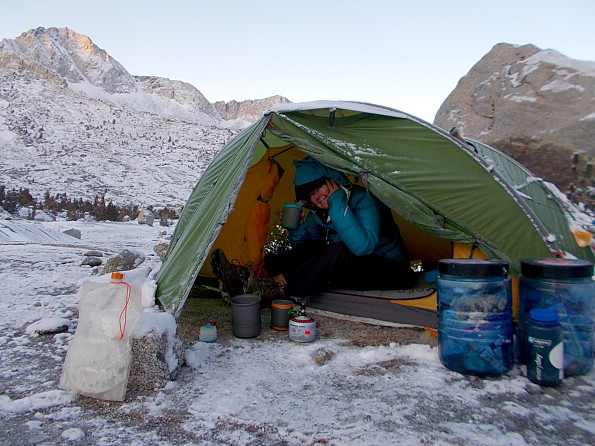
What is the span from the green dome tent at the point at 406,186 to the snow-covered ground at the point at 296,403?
0.70 m

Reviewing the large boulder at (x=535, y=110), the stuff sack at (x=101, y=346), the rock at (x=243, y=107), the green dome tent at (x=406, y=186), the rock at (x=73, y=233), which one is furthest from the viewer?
the rock at (x=243, y=107)

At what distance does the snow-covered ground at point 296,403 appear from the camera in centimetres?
206

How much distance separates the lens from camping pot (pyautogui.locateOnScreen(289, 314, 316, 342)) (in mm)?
3354

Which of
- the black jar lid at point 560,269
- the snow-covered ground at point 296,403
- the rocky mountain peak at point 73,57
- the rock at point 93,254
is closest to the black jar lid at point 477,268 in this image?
the black jar lid at point 560,269

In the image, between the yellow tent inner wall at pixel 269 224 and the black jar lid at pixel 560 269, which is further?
the yellow tent inner wall at pixel 269 224

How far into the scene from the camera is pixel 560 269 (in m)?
2.67

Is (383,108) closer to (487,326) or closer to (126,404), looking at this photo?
(487,326)

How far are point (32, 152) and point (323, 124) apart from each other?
35.4 metres

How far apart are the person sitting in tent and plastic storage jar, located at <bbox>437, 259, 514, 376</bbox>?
1071 millimetres

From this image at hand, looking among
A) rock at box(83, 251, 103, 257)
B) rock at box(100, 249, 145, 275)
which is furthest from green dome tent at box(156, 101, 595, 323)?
rock at box(83, 251, 103, 257)

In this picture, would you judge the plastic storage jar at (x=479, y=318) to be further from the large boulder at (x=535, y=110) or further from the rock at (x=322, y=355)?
the large boulder at (x=535, y=110)

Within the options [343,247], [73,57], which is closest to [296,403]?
[343,247]

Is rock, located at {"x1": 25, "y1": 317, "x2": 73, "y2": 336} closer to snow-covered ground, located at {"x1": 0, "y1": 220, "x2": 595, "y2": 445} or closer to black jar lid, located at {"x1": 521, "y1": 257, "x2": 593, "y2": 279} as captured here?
→ snow-covered ground, located at {"x1": 0, "y1": 220, "x2": 595, "y2": 445}

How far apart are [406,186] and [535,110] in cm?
375
